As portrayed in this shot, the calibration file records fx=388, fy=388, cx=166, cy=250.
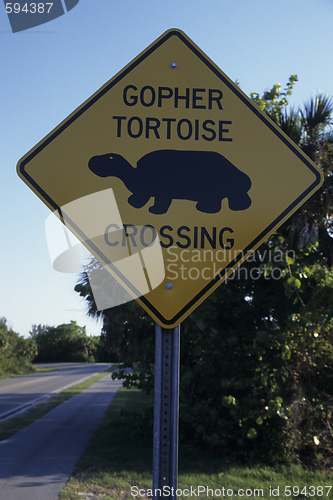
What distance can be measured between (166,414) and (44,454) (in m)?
5.64

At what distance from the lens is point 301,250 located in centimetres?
554

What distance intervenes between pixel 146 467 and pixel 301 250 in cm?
372

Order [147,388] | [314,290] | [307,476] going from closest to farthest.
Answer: [307,476]
[314,290]
[147,388]

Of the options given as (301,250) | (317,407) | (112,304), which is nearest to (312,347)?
(317,407)

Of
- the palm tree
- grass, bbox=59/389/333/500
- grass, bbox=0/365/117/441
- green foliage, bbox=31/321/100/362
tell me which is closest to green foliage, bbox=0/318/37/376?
grass, bbox=0/365/117/441

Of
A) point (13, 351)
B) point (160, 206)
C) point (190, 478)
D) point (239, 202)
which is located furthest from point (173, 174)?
point (13, 351)

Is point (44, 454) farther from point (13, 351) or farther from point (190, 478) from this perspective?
point (13, 351)

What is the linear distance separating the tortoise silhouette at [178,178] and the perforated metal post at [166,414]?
53 centimetres

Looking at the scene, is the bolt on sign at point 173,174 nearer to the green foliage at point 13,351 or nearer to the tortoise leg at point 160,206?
the tortoise leg at point 160,206

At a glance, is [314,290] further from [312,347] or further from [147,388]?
[147,388]

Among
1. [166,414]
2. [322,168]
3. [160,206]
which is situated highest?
[322,168]

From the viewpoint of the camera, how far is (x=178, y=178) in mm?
1619

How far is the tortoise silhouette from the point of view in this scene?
1598 mm

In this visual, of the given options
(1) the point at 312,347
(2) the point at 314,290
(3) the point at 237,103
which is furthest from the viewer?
(1) the point at 312,347
